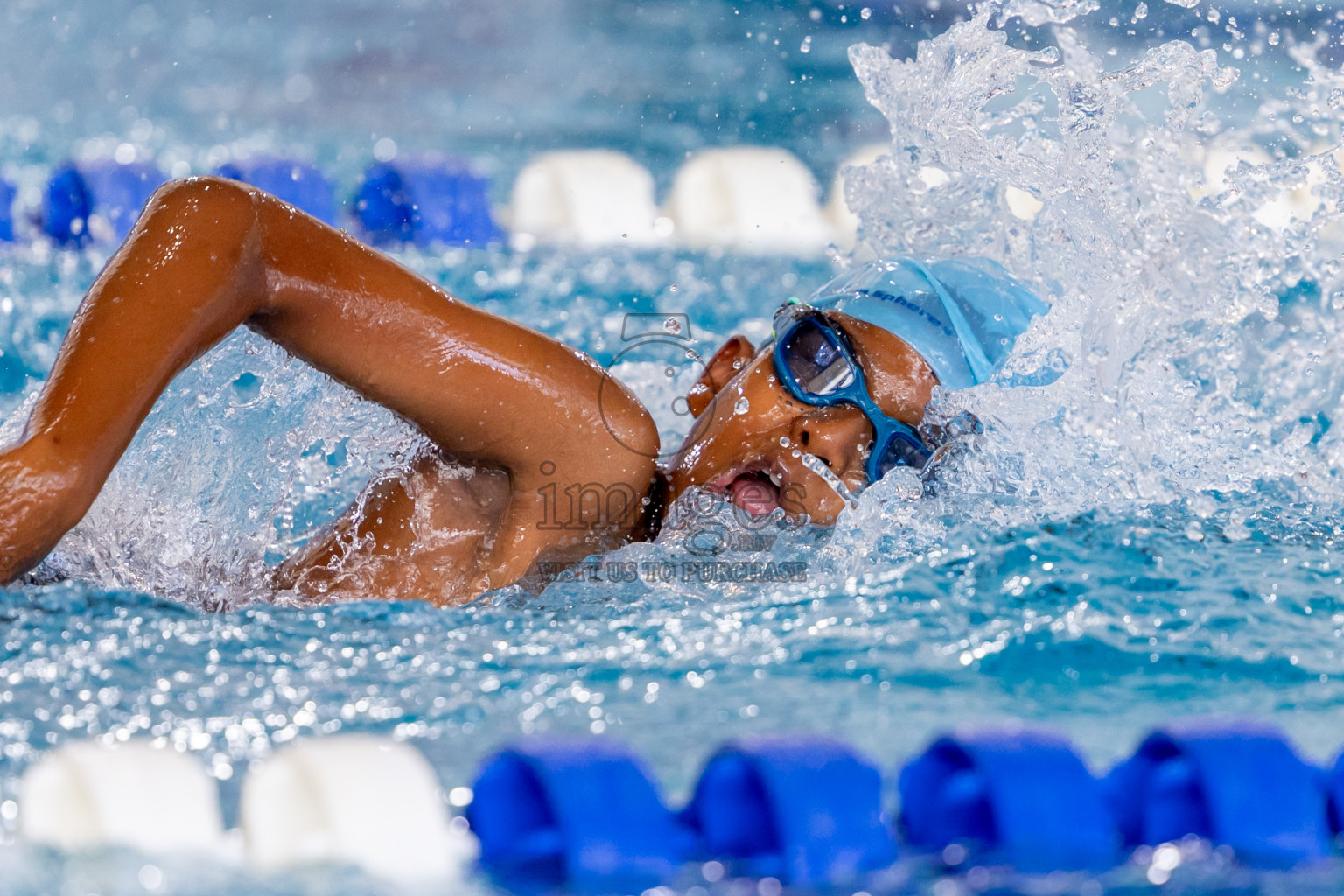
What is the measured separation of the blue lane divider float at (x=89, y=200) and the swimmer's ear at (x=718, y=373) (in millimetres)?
3197

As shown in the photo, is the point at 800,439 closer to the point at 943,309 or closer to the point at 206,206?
the point at 943,309

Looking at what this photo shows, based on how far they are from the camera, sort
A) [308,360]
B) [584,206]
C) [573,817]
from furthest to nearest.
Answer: [584,206] < [308,360] < [573,817]

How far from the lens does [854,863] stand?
1228 millimetres

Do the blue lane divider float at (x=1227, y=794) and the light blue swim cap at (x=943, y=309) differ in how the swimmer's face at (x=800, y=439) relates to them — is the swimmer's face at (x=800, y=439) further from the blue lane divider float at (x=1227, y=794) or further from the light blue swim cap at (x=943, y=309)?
the blue lane divider float at (x=1227, y=794)

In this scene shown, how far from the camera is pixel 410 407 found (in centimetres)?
165

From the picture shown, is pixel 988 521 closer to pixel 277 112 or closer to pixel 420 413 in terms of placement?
pixel 420 413

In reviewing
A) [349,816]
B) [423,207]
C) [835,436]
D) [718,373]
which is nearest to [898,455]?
[835,436]

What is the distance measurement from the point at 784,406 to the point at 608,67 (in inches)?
260

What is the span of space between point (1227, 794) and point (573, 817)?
63 centimetres

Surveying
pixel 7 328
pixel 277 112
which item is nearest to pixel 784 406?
pixel 7 328

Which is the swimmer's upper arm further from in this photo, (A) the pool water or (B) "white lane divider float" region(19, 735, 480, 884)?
(B) "white lane divider float" region(19, 735, 480, 884)

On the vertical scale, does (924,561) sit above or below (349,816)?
above

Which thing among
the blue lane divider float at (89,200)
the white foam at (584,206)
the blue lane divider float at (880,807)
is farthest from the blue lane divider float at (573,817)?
the white foam at (584,206)

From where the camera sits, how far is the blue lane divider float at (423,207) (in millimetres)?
5031
